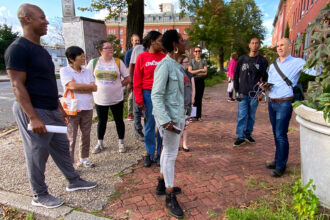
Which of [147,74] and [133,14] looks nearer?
[147,74]

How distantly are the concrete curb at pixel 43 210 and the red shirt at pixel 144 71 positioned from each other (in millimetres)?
1683

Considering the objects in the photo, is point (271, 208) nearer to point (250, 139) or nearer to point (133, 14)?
point (250, 139)

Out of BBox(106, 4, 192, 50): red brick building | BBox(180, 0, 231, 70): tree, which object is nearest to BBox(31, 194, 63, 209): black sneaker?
BBox(180, 0, 231, 70): tree

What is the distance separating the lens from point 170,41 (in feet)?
7.72

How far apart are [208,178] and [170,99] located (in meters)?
1.51

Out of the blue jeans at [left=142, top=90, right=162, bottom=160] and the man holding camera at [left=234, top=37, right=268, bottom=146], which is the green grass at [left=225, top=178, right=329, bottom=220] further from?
the man holding camera at [left=234, top=37, right=268, bottom=146]

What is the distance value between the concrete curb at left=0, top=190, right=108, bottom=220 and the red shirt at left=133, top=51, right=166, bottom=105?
168cm

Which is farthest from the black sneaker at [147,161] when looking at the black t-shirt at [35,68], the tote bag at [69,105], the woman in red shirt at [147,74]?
the black t-shirt at [35,68]

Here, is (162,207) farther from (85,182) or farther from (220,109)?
(220,109)

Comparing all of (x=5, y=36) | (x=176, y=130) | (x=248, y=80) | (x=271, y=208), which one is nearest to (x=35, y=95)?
(x=176, y=130)

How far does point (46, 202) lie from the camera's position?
8.44ft

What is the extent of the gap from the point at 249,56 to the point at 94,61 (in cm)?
282

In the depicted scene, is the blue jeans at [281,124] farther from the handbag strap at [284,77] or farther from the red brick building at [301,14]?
the red brick building at [301,14]

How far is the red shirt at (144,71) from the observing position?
348 cm
